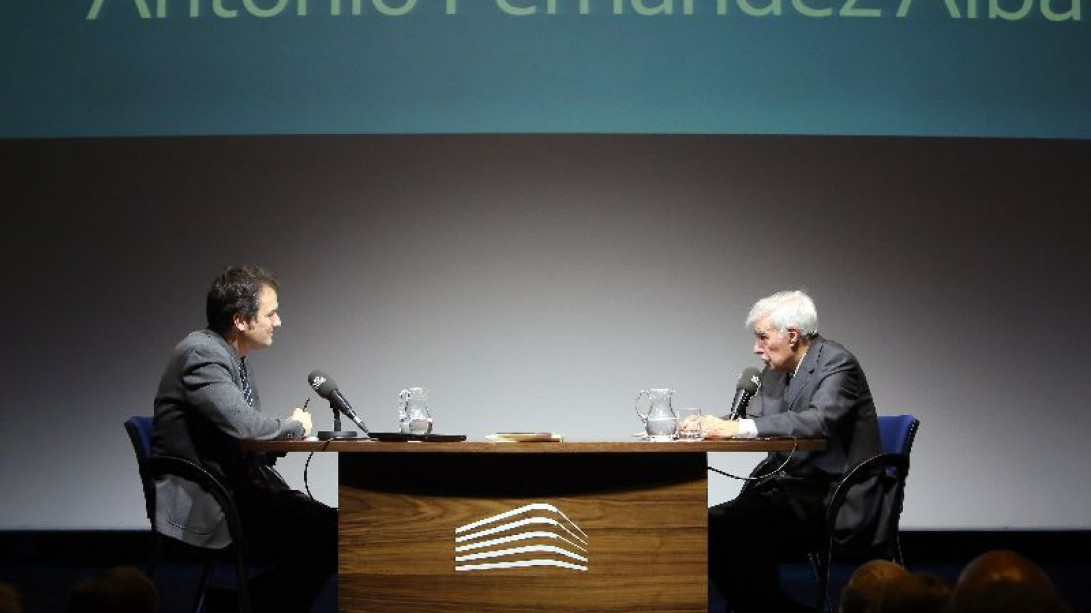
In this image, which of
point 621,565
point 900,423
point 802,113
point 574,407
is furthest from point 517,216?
point 621,565

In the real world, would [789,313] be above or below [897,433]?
above

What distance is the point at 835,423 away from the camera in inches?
127

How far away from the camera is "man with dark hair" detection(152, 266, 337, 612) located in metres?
3.05

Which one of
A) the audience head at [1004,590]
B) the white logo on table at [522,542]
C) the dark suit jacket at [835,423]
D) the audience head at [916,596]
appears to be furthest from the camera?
the dark suit jacket at [835,423]

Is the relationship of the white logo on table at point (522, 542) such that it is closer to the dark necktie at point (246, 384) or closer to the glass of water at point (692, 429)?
the glass of water at point (692, 429)

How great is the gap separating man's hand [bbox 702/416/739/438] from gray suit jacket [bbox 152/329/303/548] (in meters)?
1.03

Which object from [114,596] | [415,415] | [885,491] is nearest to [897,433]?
[885,491]

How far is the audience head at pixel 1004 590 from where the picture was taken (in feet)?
3.02

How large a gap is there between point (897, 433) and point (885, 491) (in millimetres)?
271

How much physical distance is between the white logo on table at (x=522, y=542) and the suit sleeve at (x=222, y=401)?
0.54 metres

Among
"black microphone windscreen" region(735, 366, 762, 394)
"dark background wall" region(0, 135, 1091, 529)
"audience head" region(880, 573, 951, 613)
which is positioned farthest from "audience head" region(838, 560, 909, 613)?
"dark background wall" region(0, 135, 1091, 529)

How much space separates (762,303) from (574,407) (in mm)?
1600

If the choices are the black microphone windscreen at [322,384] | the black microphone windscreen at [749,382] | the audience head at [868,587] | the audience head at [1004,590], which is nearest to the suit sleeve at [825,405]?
the black microphone windscreen at [749,382]

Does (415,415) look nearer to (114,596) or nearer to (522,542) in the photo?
(522,542)
